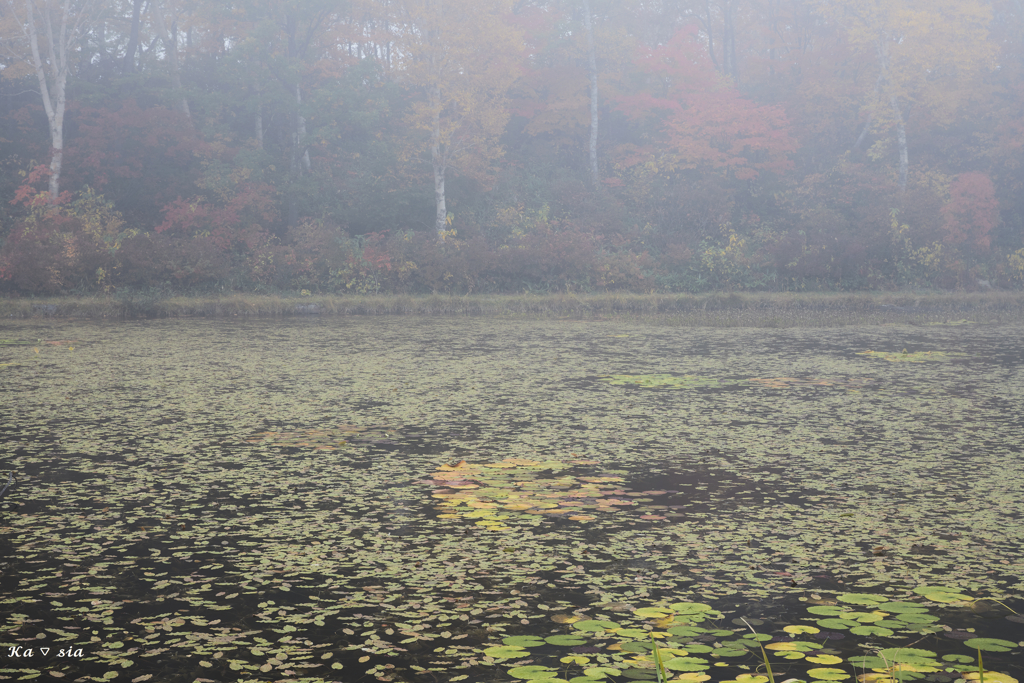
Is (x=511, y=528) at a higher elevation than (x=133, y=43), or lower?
lower

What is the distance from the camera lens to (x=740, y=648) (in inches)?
104

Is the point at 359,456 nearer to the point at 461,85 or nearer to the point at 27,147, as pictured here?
the point at 461,85

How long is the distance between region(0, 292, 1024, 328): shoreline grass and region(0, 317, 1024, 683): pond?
7.83 metres

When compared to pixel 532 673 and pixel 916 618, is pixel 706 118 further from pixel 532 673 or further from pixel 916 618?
pixel 532 673

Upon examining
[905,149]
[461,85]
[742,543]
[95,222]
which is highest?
[461,85]

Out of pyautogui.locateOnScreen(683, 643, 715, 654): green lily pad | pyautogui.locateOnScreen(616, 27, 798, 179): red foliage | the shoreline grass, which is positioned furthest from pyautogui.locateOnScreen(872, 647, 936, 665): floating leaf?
pyautogui.locateOnScreen(616, 27, 798, 179): red foliage

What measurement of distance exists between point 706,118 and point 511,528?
22.4 metres

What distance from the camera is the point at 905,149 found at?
77.4 ft

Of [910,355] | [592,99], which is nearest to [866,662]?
[910,355]

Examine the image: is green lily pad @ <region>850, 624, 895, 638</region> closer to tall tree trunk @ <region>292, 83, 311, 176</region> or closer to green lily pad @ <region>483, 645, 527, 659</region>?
green lily pad @ <region>483, 645, 527, 659</region>

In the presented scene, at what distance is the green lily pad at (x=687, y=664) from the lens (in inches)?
97.9

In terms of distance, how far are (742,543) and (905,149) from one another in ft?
74.7

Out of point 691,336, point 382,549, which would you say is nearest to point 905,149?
point 691,336

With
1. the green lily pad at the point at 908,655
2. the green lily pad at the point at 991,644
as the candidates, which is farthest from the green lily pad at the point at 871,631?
the green lily pad at the point at 991,644
